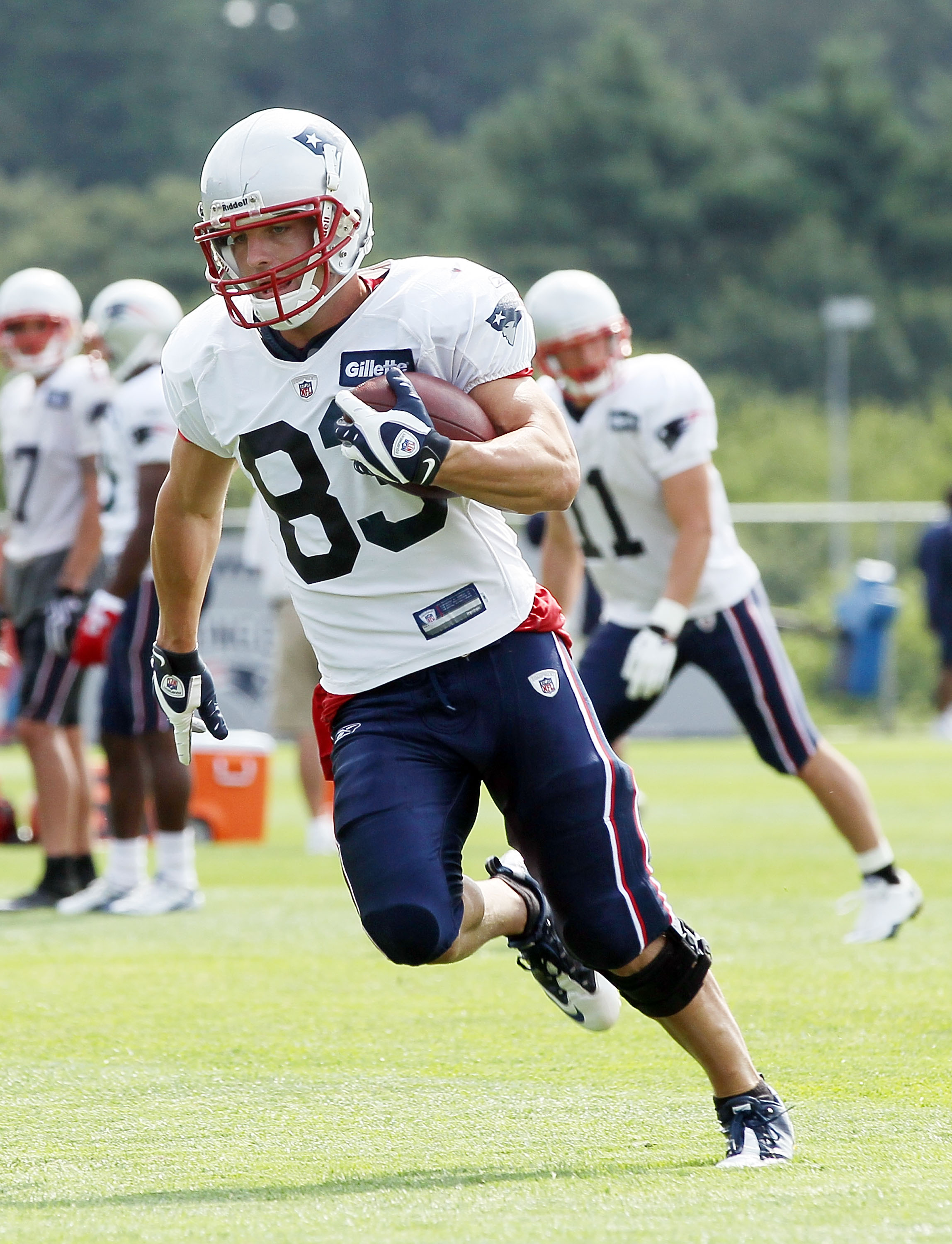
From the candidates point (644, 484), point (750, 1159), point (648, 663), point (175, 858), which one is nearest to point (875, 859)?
point (648, 663)

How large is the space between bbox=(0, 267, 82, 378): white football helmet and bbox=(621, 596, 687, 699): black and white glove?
234 centimetres

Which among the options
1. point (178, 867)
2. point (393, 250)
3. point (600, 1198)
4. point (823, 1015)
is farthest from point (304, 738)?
point (393, 250)

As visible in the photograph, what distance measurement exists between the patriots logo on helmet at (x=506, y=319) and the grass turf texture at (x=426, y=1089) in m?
1.35

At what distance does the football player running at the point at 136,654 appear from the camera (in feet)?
21.2

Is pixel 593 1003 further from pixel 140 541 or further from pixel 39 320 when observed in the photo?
pixel 39 320

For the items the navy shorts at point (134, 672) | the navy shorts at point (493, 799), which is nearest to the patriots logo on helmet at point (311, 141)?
the navy shorts at point (493, 799)

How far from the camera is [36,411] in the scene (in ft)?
22.5

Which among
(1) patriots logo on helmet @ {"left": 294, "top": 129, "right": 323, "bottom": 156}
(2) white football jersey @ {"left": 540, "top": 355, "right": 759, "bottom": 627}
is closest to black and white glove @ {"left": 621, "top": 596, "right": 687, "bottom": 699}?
(2) white football jersey @ {"left": 540, "top": 355, "right": 759, "bottom": 627}

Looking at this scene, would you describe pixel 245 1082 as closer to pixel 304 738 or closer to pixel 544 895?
pixel 544 895

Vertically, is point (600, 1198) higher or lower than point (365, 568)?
lower

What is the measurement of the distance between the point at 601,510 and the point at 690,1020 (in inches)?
108

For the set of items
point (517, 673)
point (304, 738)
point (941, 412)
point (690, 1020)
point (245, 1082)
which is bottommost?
point (941, 412)

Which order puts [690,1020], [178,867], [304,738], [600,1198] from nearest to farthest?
1. [600,1198]
2. [690,1020]
3. [178,867]
4. [304,738]

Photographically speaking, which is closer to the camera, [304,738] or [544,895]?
[544,895]
